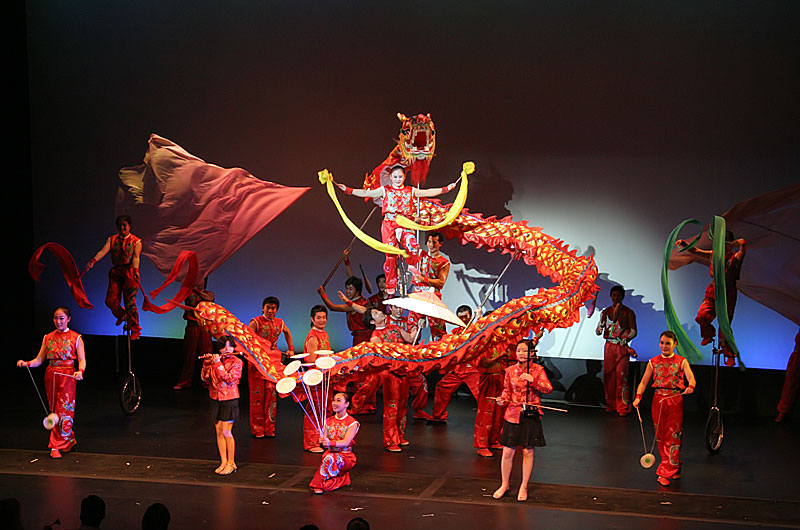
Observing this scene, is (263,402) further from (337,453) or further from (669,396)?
(669,396)

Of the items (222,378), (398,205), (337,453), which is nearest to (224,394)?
(222,378)

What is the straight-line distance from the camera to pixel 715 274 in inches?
262

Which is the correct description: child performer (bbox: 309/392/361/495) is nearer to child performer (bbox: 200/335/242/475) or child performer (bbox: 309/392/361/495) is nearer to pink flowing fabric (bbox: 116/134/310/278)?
child performer (bbox: 200/335/242/475)

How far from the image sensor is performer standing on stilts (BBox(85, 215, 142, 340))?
344 inches

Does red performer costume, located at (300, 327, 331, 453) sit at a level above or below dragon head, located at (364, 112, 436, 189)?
below

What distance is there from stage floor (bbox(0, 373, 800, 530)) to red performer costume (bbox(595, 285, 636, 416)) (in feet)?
1.07

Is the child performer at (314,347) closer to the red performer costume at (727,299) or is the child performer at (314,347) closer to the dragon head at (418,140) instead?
the dragon head at (418,140)

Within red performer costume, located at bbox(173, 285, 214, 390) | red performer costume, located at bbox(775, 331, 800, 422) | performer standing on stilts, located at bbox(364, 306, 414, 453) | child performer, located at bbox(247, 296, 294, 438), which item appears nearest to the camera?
performer standing on stilts, located at bbox(364, 306, 414, 453)

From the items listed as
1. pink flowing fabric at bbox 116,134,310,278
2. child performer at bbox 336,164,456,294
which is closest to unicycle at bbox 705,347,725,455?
Result: child performer at bbox 336,164,456,294

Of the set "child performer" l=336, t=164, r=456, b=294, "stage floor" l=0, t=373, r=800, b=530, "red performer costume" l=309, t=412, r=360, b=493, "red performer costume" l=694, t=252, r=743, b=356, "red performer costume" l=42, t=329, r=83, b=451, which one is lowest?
"stage floor" l=0, t=373, r=800, b=530

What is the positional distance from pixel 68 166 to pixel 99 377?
2.99m

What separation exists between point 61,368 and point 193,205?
1.96 meters

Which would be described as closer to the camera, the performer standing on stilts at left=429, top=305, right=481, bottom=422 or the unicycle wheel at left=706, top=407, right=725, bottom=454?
the unicycle wheel at left=706, top=407, right=725, bottom=454

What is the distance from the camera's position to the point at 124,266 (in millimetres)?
8844
